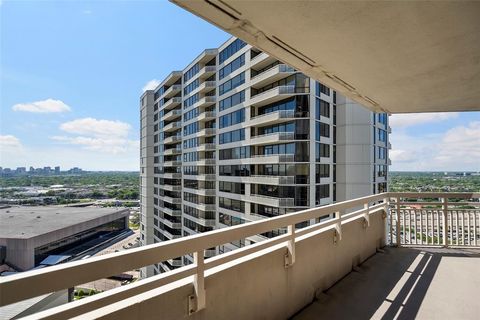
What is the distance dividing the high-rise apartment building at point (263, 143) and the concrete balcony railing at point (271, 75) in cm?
8

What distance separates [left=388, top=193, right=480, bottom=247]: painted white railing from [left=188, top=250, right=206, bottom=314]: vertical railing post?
4.77 meters

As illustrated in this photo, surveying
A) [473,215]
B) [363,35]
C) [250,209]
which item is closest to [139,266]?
[363,35]

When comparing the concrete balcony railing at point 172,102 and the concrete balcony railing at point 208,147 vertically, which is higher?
the concrete balcony railing at point 172,102

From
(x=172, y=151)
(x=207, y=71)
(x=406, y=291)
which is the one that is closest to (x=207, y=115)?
(x=207, y=71)

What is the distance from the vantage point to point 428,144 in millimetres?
22891

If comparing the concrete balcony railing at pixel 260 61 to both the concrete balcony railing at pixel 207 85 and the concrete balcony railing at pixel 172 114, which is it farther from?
the concrete balcony railing at pixel 172 114

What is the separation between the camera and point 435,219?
17.0ft

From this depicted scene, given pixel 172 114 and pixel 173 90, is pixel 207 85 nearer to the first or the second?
pixel 173 90

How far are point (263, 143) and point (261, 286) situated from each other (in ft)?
65.4

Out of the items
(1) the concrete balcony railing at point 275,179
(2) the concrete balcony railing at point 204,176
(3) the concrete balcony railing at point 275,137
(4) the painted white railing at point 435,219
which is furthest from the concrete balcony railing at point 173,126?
(4) the painted white railing at point 435,219

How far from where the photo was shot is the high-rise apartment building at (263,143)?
20375 mm

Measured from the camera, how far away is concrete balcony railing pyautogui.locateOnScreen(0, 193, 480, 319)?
1190mm

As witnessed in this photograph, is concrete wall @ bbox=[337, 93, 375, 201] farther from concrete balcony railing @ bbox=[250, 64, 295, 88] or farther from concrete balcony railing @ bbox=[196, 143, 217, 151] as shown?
concrete balcony railing @ bbox=[196, 143, 217, 151]

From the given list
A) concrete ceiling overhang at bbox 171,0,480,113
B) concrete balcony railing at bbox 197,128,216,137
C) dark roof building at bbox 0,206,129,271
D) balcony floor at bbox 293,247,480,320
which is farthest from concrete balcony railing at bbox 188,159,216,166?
concrete ceiling overhang at bbox 171,0,480,113
